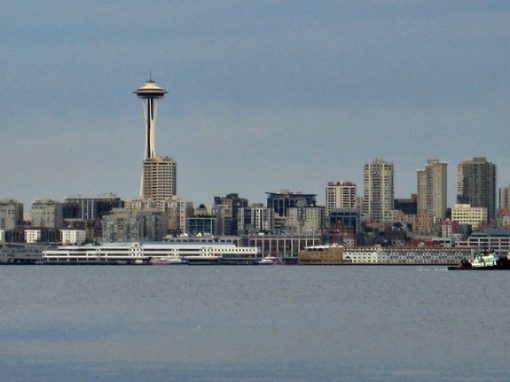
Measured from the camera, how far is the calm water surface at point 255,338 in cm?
5816

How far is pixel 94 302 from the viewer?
99.1m

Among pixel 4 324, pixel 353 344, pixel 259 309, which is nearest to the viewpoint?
pixel 353 344

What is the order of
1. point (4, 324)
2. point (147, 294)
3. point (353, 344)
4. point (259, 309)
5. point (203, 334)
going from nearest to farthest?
point (353, 344) → point (203, 334) → point (4, 324) → point (259, 309) → point (147, 294)

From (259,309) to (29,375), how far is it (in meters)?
33.5

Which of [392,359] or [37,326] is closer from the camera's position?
[392,359]

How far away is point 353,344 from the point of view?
2628 inches

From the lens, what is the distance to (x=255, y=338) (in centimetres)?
6962

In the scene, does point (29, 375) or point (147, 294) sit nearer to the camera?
point (29, 375)

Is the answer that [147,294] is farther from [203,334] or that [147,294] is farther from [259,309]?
[203,334]

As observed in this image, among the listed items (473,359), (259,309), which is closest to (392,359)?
(473,359)

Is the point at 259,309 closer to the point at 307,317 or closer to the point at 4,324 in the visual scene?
the point at 307,317

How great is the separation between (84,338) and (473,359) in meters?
16.3

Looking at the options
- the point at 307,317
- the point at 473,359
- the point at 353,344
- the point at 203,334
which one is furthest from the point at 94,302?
the point at 473,359

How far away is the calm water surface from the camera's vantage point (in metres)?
58.2
